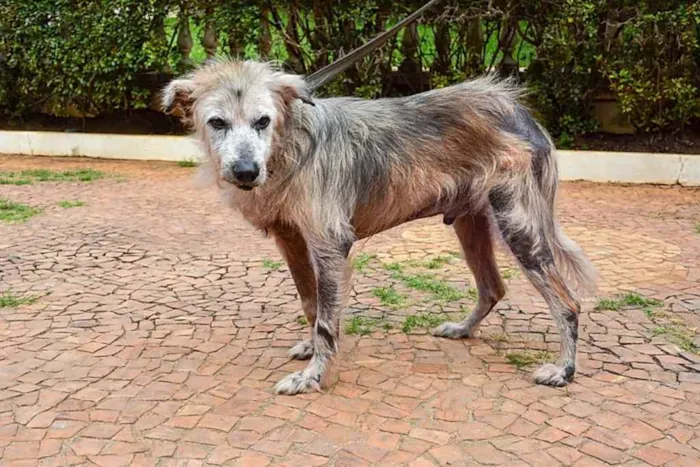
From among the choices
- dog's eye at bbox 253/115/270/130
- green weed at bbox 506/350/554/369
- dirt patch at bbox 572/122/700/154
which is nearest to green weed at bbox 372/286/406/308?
green weed at bbox 506/350/554/369

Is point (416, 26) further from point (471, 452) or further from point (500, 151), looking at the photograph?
point (471, 452)

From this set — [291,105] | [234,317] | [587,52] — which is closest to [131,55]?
[587,52]

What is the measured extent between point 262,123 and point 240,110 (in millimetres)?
125

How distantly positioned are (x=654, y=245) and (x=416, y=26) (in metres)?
5.27

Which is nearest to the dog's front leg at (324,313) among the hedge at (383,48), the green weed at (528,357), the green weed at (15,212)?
the green weed at (528,357)

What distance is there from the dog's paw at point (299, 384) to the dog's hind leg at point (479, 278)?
→ 3.51 ft

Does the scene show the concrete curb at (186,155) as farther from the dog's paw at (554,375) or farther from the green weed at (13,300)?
the dog's paw at (554,375)

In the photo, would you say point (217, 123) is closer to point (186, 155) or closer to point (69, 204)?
point (69, 204)


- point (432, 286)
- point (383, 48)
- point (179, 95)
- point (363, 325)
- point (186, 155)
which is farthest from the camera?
point (186, 155)

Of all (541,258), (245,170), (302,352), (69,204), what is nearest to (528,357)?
(541,258)

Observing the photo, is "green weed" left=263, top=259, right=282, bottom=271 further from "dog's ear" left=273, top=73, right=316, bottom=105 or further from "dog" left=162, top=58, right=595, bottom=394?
"dog's ear" left=273, top=73, right=316, bottom=105

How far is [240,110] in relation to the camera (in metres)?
3.64

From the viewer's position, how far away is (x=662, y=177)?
9297 millimetres

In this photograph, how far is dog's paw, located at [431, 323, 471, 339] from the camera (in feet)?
15.6
